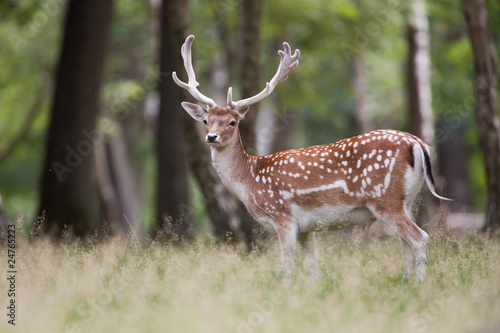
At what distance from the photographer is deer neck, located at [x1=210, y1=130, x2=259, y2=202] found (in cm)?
818

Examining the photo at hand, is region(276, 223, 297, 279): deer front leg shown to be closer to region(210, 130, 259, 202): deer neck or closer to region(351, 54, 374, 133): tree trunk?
region(210, 130, 259, 202): deer neck

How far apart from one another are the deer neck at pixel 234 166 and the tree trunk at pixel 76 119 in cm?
558

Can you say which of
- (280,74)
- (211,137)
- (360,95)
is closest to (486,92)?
(280,74)

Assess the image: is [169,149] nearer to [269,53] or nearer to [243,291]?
[269,53]

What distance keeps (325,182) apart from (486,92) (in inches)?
192

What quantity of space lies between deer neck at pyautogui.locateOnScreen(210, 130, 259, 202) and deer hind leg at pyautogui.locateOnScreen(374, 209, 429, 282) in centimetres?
153

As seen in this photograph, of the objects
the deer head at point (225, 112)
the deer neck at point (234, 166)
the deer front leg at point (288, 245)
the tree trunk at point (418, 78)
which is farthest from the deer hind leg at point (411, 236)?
the tree trunk at point (418, 78)

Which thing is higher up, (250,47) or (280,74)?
(250,47)

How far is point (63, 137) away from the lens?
13812mm

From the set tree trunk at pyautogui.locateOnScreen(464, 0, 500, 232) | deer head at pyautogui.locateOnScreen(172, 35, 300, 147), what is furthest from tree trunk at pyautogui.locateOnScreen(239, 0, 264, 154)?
deer head at pyautogui.locateOnScreen(172, 35, 300, 147)

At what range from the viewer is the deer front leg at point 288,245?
759cm

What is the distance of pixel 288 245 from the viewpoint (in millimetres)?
7660

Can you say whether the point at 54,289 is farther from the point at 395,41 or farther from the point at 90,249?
the point at 395,41

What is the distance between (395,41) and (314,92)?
2.78 meters
